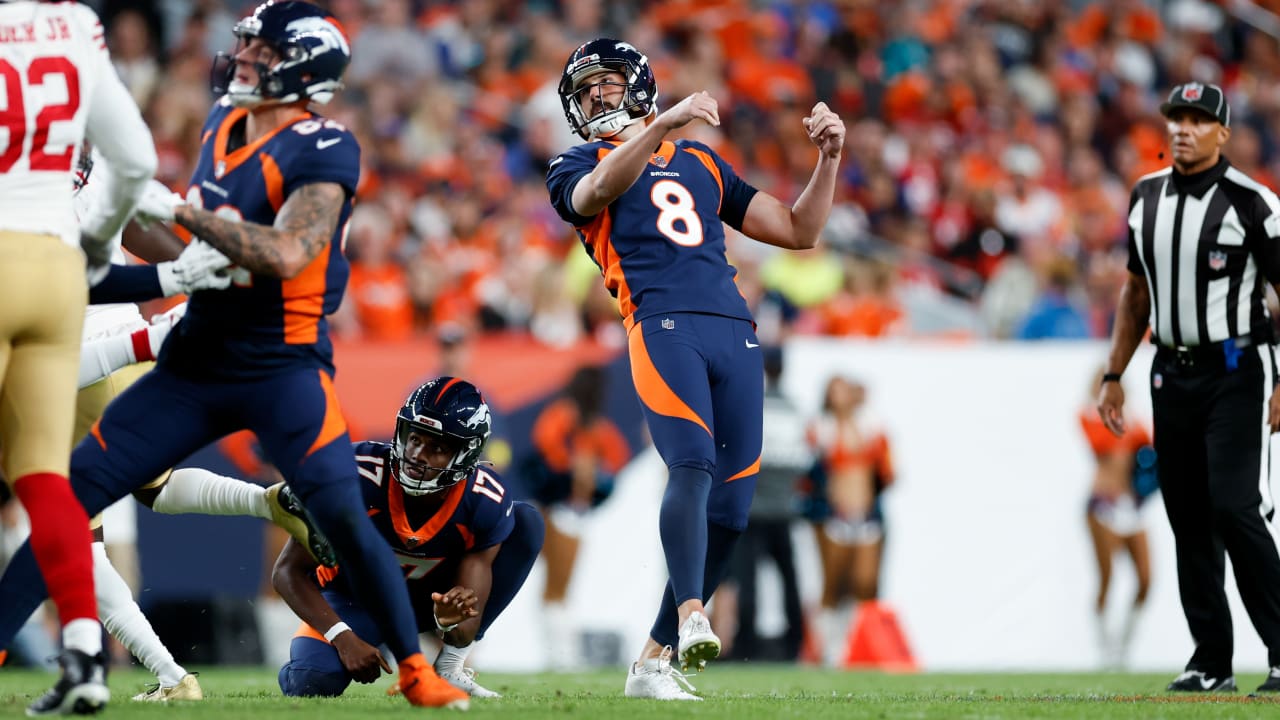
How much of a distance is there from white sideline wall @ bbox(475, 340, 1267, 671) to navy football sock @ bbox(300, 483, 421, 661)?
5.83 m

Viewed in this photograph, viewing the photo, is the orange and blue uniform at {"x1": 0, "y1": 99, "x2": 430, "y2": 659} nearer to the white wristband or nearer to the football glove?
the football glove

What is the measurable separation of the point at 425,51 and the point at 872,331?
5239mm

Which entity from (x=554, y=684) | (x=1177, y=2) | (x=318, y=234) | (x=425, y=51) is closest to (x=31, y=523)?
(x=318, y=234)

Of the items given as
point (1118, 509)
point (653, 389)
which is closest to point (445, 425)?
point (653, 389)

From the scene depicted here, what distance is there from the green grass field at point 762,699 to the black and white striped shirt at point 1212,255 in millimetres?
1509

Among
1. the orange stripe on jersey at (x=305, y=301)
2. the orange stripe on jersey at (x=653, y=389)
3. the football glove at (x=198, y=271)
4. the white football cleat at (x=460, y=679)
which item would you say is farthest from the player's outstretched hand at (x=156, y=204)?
the white football cleat at (x=460, y=679)

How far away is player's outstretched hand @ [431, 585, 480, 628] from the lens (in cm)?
567

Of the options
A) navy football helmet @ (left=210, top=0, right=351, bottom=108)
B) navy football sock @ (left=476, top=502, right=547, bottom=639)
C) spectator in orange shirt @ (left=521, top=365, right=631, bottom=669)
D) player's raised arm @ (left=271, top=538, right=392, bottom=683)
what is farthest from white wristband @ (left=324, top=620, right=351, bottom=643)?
spectator in orange shirt @ (left=521, top=365, right=631, bottom=669)

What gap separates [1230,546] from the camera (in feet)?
22.0

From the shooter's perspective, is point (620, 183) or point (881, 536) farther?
point (881, 536)

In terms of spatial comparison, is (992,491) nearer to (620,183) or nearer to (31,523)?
(620,183)

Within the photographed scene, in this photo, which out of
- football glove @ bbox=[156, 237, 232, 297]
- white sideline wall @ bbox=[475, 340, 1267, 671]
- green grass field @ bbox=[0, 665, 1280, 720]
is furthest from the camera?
white sideline wall @ bbox=[475, 340, 1267, 671]

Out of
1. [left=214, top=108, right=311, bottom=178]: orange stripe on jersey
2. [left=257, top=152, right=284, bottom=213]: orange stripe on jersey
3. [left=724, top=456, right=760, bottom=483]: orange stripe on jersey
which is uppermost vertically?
[left=214, top=108, right=311, bottom=178]: orange stripe on jersey

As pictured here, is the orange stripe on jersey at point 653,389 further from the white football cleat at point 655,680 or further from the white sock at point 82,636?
the white sock at point 82,636
